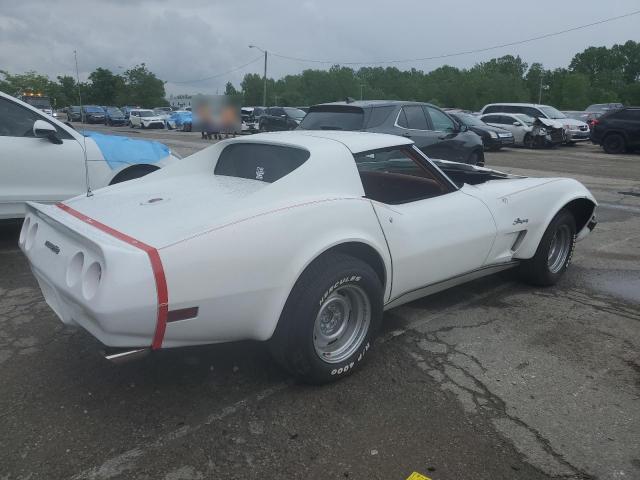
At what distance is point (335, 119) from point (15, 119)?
4245mm

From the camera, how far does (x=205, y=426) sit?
2.62 meters

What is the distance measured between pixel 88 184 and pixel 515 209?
4.08m

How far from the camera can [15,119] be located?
17.2ft

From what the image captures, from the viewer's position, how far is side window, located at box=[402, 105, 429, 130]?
8719 millimetres

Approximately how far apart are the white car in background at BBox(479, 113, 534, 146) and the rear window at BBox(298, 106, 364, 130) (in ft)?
44.4

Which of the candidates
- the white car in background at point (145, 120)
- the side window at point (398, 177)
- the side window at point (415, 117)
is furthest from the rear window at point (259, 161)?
the white car in background at point (145, 120)

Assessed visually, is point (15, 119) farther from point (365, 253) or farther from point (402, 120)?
point (402, 120)

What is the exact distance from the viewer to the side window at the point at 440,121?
9.34m

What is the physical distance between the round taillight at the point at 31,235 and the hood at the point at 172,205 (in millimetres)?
230

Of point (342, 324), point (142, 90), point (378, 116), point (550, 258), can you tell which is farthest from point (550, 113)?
point (142, 90)

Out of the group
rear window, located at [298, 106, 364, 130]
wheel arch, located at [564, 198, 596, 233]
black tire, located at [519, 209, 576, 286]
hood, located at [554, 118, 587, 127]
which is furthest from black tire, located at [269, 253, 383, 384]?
hood, located at [554, 118, 587, 127]

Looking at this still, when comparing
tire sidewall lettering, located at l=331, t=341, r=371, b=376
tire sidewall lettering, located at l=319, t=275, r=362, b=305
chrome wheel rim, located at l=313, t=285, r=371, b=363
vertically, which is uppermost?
tire sidewall lettering, located at l=319, t=275, r=362, b=305

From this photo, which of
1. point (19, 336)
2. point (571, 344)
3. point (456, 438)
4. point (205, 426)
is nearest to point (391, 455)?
point (456, 438)

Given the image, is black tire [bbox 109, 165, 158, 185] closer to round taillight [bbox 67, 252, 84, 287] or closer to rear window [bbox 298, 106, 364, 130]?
rear window [bbox 298, 106, 364, 130]
